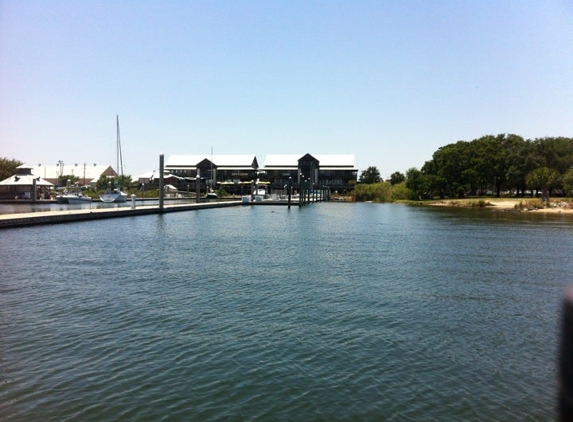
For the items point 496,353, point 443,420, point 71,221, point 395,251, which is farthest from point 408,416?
point 71,221

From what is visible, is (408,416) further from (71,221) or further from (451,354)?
(71,221)

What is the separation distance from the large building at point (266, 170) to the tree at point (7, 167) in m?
47.2

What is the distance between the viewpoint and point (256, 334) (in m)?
13.6

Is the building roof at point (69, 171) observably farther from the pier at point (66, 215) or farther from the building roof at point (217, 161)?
the pier at point (66, 215)

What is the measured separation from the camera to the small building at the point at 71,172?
468 ft

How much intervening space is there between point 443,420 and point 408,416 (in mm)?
604

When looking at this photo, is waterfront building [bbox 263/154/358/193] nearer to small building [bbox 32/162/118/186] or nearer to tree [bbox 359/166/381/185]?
tree [bbox 359/166/381/185]

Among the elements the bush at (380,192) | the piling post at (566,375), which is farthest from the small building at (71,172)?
the piling post at (566,375)

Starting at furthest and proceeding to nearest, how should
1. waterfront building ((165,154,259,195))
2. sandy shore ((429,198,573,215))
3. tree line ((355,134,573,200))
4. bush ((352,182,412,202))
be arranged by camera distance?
waterfront building ((165,154,259,195)) → bush ((352,182,412,202)) → tree line ((355,134,573,200)) → sandy shore ((429,198,573,215))

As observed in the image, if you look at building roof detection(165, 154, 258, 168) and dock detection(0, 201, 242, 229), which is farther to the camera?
building roof detection(165, 154, 258, 168)

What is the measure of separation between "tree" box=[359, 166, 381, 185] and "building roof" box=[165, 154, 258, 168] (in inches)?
1406

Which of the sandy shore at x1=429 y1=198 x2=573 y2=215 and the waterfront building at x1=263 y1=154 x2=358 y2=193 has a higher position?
the waterfront building at x1=263 y1=154 x2=358 y2=193

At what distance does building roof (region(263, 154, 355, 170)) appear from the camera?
16062 centimetres

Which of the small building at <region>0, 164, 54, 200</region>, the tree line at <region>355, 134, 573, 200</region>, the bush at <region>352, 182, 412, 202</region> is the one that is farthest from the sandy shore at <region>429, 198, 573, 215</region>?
the small building at <region>0, 164, 54, 200</region>
